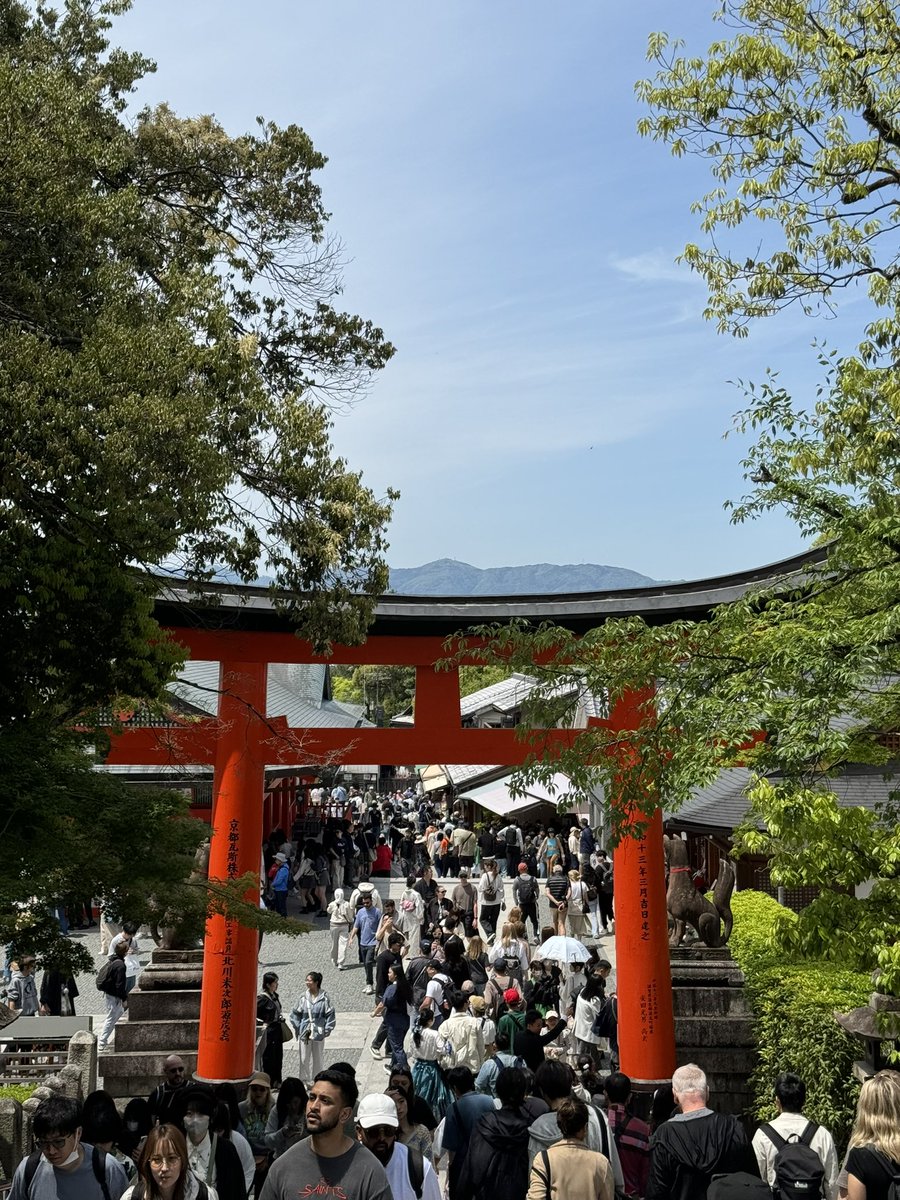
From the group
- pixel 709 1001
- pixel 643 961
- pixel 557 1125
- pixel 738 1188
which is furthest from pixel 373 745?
pixel 738 1188

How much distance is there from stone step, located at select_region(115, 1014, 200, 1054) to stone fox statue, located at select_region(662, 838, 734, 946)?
5841mm

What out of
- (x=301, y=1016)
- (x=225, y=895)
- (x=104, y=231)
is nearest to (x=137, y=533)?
(x=104, y=231)

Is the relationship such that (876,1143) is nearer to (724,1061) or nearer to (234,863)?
(724,1061)

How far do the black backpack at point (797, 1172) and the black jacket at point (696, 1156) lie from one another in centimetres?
43

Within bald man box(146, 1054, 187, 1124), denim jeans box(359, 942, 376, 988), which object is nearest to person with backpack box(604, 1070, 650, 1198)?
bald man box(146, 1054, 187, 1124)

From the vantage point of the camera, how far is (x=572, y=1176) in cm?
507

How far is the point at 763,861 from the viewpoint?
62.8 ft

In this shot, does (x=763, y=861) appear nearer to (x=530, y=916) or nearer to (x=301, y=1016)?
(x=530, y=916)

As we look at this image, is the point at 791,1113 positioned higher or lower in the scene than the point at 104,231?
lower

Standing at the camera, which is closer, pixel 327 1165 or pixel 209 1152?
pixel 327 1165

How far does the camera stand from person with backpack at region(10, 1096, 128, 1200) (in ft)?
16.2

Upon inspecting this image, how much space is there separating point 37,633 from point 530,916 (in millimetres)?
14643

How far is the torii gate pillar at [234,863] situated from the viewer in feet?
39.2

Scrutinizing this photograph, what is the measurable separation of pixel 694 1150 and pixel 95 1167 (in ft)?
8.99
